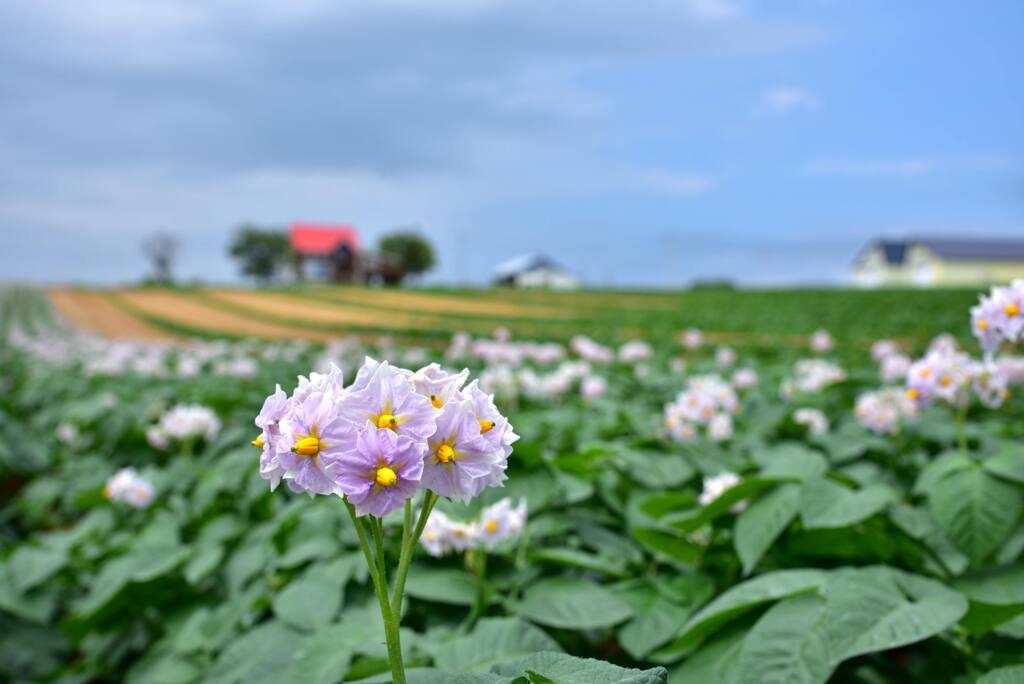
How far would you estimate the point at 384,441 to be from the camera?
117 centimetres

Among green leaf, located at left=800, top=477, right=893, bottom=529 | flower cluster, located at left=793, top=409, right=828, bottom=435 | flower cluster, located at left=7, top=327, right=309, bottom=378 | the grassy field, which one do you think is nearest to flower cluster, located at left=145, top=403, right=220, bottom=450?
flower cluster, located at left=7, top=327, right=309, bottom=378

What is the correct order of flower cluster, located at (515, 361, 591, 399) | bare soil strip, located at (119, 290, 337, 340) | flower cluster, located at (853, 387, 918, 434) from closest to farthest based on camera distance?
1. flower cluster, located at (853, 387, 918, 434)
2. flower cluster, located at (515, 361, 591, 399)
3. bare soil strip, located at (119, 290, 337, 340)

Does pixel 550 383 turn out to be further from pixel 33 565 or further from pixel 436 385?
pixel 436 385

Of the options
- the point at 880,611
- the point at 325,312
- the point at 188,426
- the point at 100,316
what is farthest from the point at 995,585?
the point at 100,316

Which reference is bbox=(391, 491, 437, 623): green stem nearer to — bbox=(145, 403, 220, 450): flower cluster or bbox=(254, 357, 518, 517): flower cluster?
bbox=(254, 357, 518, 517): flower cluster

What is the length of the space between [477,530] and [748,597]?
701mm

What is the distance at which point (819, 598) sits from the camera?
186 cm

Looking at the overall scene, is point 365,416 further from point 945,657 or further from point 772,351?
point 772,351

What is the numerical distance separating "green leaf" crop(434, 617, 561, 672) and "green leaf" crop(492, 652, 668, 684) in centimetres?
51

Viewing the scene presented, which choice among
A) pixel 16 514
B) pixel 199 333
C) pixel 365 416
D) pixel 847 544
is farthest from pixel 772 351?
pixel 199 333

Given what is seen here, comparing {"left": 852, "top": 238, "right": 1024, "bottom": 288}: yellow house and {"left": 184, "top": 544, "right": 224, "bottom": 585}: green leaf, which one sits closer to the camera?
{"left": 184, "top": 544, "right": 224, "bottom": 585}: green leaf

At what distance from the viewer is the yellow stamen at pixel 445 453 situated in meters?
1.20

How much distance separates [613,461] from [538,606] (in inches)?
39.7

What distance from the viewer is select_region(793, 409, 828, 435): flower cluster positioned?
13.1 feet
